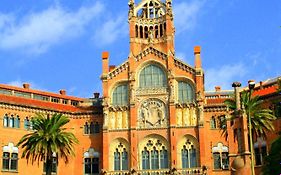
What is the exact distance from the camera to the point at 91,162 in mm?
70562

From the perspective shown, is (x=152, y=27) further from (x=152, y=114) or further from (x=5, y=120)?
(x=5, y=120)

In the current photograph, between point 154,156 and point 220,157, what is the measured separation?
348 inches

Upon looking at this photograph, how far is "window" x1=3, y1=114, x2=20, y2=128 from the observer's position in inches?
2625

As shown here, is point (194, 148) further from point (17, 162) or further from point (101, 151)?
point (17, 162)

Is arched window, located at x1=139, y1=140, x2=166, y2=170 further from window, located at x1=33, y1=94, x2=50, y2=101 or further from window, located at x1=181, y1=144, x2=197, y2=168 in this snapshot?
window, located at x1=33, y1=94, x2=50, y2=101

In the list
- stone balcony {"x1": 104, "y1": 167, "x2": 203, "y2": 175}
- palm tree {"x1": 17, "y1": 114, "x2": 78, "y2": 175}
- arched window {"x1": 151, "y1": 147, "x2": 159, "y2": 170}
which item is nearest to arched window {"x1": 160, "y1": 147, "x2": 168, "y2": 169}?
arched window {"x1": 151, "y1": 147, "x2": 159, "y2": 170}

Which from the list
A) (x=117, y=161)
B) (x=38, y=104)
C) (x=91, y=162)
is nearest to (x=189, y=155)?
(x=117, y=161)

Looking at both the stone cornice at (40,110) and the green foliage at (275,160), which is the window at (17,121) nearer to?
the stone cornice at (40,110)

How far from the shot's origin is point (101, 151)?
70250 mm

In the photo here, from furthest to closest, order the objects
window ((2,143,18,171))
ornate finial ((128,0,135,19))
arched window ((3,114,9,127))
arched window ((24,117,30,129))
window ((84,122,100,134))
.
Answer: ornate finial ((128,0,135,19)) < window ((84,122,100,134)) < arched window ((24,117,30,129)) < arched window ((3,114,9,127)) < window ((2,143,18,171))

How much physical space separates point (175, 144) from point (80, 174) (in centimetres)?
1342

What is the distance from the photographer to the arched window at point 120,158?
67.8 meters

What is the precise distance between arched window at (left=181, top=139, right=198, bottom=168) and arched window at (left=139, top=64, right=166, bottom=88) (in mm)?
8807

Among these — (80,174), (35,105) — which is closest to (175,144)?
(80,174)
